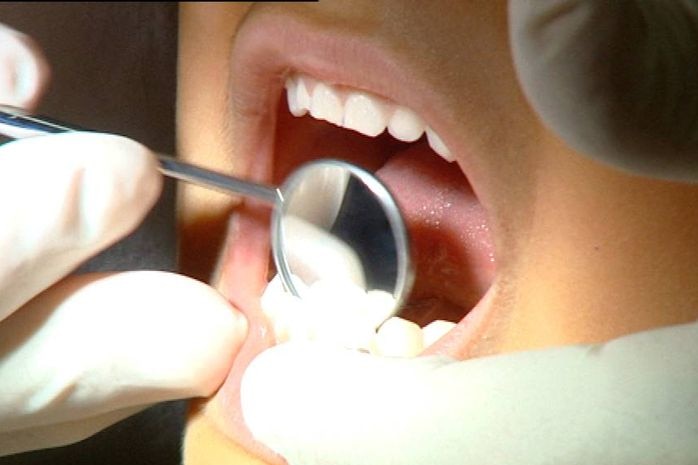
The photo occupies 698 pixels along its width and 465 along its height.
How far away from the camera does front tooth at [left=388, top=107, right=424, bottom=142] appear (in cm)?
49

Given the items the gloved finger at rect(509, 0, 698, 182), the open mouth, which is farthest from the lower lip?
the gloved finger at rect(509, 0, 698, 182)

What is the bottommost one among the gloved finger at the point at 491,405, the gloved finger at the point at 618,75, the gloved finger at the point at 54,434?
the gloved finger at the point at 54,434

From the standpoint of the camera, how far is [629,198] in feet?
1.20

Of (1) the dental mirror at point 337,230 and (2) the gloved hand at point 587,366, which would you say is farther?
(1) the dental mirror at point 337,230

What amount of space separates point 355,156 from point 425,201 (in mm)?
45

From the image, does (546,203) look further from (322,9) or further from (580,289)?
(322,9)

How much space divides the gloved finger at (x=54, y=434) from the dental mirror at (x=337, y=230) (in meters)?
0.10

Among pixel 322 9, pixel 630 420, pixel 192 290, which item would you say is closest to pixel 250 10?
pixel 322 9

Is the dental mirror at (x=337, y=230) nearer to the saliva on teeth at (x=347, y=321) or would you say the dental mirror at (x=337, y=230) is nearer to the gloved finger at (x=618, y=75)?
the saliva on teeth at (x=347, y=321)

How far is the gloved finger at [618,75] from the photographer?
0.32 m

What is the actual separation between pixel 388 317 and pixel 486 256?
63mm

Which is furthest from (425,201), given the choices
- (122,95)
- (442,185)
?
(122,95)

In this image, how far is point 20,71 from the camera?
508mm

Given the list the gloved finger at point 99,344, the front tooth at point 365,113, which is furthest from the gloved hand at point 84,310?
the front tooth at point 365,113
